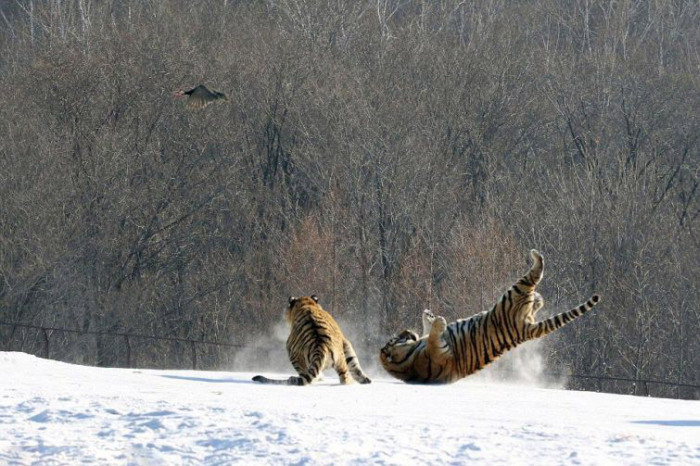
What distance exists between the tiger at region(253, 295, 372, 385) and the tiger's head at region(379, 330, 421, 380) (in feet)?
2.55

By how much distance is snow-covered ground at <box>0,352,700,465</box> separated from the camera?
9.70m

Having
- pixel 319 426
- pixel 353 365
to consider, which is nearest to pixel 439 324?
pixel 353 365

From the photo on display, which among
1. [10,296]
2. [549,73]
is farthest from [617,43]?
[10,296]

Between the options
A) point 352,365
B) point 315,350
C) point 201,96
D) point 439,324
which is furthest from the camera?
point 201,96

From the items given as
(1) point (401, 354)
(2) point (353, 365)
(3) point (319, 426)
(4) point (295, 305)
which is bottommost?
(3) point (319, 426)

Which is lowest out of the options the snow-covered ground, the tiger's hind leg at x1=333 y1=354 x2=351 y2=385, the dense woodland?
the snow-covered ground

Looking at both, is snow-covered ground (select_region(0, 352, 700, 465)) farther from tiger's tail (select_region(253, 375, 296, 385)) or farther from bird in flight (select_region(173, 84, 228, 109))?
bird in flight (select_region(173, 84, 228, 109))

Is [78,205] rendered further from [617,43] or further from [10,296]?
[617,43]

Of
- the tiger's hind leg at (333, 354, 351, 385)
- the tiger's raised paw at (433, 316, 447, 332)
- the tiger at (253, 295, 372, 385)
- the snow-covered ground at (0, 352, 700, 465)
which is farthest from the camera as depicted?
the tiger's raised paw at (433, 316, 447, 332)

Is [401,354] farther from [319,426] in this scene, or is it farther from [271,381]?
[319,426]

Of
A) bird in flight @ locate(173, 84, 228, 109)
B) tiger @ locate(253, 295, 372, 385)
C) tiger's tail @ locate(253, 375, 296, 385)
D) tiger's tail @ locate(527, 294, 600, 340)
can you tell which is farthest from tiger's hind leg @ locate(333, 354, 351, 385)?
bird in flight @ locate(173, 84, 228, 109)

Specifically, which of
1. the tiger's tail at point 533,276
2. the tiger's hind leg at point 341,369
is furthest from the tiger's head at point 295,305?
the tiger's tail at point 533,276

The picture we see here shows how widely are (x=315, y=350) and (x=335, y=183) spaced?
104ft

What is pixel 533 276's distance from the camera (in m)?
15.2
